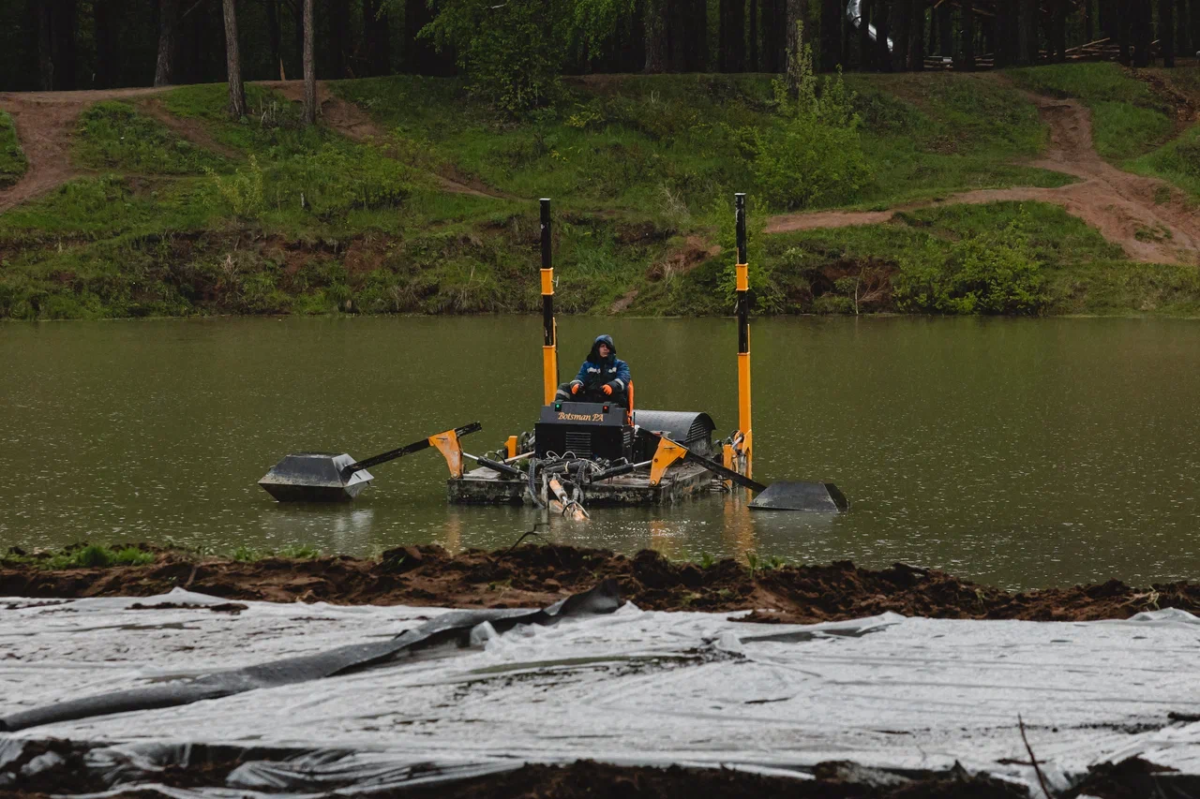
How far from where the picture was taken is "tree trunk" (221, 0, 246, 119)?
50781 mm

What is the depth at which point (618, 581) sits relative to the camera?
9547 millimetres

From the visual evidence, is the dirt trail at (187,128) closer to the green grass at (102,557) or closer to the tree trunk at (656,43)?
the tree trunk at (656,43)

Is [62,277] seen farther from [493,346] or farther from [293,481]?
[293,481]

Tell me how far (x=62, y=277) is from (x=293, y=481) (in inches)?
1184

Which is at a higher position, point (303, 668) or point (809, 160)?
point (809, 160)

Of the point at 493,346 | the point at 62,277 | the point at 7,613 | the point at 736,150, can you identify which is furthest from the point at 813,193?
the point at 7,613

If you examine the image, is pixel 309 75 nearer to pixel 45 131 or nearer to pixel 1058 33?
pixel 45 131

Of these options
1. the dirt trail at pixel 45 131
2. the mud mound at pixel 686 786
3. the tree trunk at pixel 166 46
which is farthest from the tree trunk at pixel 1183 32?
the mud mound at pixel 686 786

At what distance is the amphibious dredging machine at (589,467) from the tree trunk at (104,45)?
48.8 m

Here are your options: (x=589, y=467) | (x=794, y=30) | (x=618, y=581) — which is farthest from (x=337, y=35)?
(x=618, y=581)

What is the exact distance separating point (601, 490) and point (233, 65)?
131ft

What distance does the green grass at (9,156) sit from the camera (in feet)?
155

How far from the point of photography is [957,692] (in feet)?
22.1

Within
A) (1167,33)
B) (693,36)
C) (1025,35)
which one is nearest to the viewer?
(1167,33)
